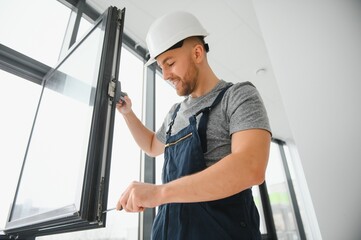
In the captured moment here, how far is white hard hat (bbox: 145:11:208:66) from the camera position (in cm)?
102

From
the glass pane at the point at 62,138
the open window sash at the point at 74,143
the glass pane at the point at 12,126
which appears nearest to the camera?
the open window sash at the point at 74,143

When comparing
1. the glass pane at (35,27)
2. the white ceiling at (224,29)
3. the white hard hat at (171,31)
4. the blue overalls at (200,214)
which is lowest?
the blue overalls at (200,214)

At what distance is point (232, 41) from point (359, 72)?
164cm

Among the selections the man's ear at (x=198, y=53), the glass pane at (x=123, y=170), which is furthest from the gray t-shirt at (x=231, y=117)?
the glass pane at (x=123, y=170)

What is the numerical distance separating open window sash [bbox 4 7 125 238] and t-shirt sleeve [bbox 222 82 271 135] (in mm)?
436

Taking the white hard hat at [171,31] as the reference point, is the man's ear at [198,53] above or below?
below

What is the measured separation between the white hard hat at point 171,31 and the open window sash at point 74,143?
15 centimetres

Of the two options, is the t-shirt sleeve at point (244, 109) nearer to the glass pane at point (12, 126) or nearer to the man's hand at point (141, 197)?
the man's hand at point (141, 197)

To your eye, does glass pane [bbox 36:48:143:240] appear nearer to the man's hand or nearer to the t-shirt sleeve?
the man's hand

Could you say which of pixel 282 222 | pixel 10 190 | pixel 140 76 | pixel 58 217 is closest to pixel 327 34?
pixel 58 217

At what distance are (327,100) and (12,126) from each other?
5.69ft

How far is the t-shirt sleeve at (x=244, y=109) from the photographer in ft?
2.35

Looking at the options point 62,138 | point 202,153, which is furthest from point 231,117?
point 62,138

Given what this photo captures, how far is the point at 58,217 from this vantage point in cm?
77
